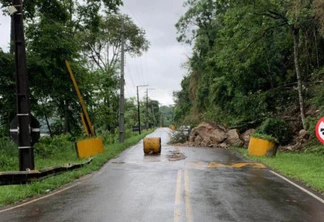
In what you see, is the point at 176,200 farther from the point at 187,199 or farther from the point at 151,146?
the point at 151,146

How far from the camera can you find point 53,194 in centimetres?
1062

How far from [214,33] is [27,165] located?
3961 centimetres

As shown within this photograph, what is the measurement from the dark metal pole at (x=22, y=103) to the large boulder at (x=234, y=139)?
20.7 meters

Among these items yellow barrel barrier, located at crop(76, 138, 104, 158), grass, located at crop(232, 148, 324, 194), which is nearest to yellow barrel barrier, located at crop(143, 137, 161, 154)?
yellow barrel barrier, located at crop(76, 138, 104, 158)

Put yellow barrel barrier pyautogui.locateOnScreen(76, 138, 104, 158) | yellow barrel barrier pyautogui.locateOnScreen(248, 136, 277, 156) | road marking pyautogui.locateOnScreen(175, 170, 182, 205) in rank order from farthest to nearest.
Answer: yellow barrel barrier pyautogui.locateOnScreen(248, 136, 277, 156) → yellow barrel barrier pyautogui.locateOnScreen(76, 138, 104, 158) → road marking pyautogui.locateOnScreen(175, 170, 182, 205)

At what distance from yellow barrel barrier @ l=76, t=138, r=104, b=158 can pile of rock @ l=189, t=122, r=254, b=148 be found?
37.7 ft

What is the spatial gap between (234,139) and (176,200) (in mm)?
22397

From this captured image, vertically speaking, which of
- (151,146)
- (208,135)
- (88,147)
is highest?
(208,135)

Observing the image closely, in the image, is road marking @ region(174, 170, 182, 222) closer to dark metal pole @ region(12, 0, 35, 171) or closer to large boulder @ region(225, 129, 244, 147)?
dark metal pole @ region(12, 0, 35, 171)

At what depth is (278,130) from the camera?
28.6 meters

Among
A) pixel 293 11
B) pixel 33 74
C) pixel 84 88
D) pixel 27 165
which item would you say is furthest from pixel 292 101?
pixel 27 165

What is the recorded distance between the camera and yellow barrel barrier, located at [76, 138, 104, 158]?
2064cm

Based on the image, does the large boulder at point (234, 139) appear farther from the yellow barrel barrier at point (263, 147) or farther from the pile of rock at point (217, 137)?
the yellow barrel barrier at point (263, 147)

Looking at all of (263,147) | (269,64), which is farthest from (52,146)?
(269,64)
